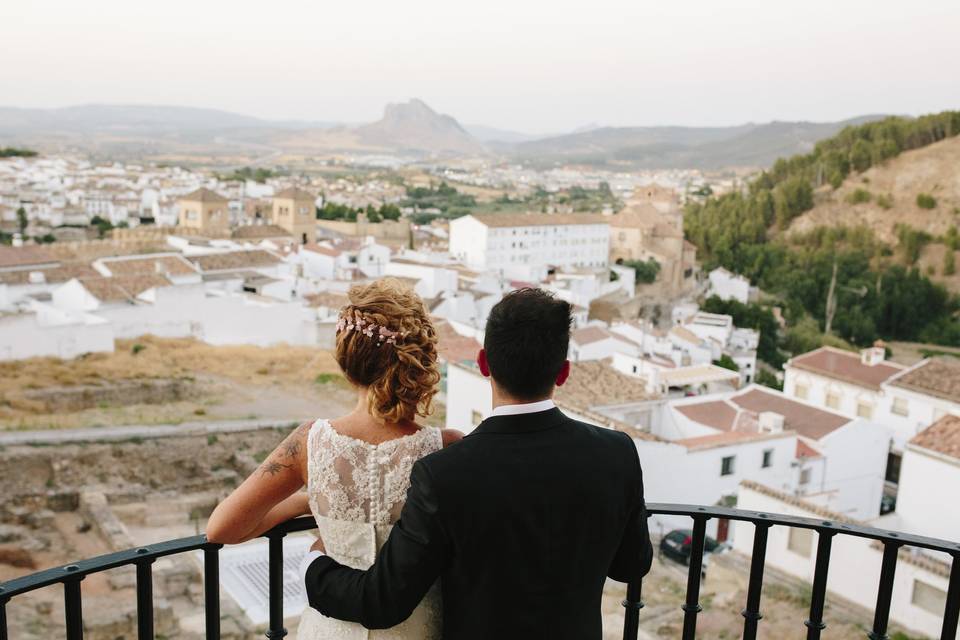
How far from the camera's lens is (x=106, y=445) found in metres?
15.2

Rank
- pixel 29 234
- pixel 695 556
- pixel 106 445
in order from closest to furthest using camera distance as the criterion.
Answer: pixel 695 556
pixel 106 445
pixel 29 234

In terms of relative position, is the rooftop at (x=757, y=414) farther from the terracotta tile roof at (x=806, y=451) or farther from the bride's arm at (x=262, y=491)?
the bride's arm at (x=262, y=491)

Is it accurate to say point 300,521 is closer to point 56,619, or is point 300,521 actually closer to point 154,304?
point 56,619

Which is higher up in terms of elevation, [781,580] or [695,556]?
[695,556]

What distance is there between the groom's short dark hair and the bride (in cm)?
19

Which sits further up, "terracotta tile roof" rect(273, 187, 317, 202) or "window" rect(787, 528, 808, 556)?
"terracotta tile roof" rect(273, 187, 317, 202)

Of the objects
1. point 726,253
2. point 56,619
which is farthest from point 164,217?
point 56,619

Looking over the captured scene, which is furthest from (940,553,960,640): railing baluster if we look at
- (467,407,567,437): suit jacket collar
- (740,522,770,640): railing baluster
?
(467,407,567,437): suit jacket collar

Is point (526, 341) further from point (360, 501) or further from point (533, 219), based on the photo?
point (533, 219)

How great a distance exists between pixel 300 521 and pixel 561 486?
0.60 metres

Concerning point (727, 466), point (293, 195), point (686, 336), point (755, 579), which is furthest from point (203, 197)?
point (755, 579)

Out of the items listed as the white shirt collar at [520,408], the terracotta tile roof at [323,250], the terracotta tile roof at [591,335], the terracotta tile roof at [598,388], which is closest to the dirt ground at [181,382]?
the terracotta tile roof at [598,388]

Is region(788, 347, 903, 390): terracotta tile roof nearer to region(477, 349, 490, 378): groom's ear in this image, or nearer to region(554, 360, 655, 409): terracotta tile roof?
region(554, 360, 655, 409): terracotta tile roof

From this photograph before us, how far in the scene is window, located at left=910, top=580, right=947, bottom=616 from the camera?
32.8ft
